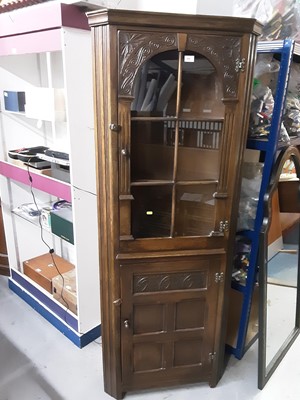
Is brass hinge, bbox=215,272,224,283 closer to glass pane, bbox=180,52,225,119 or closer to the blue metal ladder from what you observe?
the blue metal ladder

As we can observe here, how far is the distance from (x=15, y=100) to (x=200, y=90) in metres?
1.28

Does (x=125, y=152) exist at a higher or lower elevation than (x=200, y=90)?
lower

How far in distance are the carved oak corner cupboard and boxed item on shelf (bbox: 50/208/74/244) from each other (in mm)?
463

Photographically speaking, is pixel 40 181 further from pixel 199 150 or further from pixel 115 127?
pixel 199 150

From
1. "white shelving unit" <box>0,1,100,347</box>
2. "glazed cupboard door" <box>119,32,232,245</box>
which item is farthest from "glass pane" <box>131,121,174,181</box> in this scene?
"white shelving unit" <box>0,1,100,347</box>

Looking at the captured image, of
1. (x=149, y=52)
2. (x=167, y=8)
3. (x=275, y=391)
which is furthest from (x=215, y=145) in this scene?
(x=275, y=391)

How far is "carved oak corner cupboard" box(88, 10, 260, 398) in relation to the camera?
127 cm

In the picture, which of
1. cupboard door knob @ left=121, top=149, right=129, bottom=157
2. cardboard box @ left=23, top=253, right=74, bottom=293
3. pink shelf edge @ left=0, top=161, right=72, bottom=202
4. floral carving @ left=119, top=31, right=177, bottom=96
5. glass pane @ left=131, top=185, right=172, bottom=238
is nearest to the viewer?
floral carving @ left=119, top=31, right=177, bottom=96

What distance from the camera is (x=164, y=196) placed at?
4.95 ft

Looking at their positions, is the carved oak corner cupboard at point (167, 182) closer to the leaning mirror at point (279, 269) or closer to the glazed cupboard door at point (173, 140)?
the glazed cupboard door at point (173, 140)

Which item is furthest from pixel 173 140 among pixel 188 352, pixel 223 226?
pixel 188 352

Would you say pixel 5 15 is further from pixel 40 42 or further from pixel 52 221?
pixel 52 221

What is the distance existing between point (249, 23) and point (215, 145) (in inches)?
18.8

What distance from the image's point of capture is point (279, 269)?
2.91 meters
